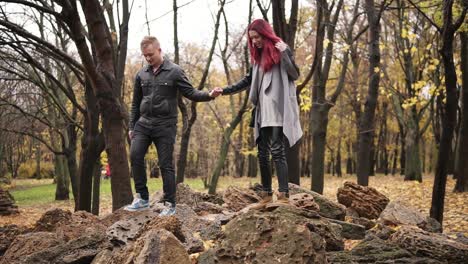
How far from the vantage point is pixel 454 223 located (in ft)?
30.9

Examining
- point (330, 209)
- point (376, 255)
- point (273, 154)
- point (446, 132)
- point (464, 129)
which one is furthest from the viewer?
point (464, 129)

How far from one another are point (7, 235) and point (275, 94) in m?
3.90

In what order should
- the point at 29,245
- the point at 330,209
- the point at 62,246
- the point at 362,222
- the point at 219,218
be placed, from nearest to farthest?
1. the point at 62,246
2. the point at 29,245
3. the point at 219,218
4. the point at 330,209
5. the point at 362,222

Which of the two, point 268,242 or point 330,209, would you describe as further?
point 330,209

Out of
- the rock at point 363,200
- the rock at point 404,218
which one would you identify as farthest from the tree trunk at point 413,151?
the rock at point 404,218

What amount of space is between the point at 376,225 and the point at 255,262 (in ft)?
10.4

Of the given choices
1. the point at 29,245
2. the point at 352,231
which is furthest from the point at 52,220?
the point at 352,231

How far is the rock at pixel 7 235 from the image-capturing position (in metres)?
5.59

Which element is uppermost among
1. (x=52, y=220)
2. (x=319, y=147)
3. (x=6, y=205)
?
(x=319, y=147)

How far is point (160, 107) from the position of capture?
5.41 m

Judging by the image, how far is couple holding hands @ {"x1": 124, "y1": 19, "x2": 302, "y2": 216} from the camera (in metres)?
5.17

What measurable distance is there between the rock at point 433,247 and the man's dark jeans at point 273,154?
4.64 feet

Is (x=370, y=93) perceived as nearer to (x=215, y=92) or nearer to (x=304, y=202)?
(x=304, y=202)

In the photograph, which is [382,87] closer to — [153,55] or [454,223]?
[454,223]
